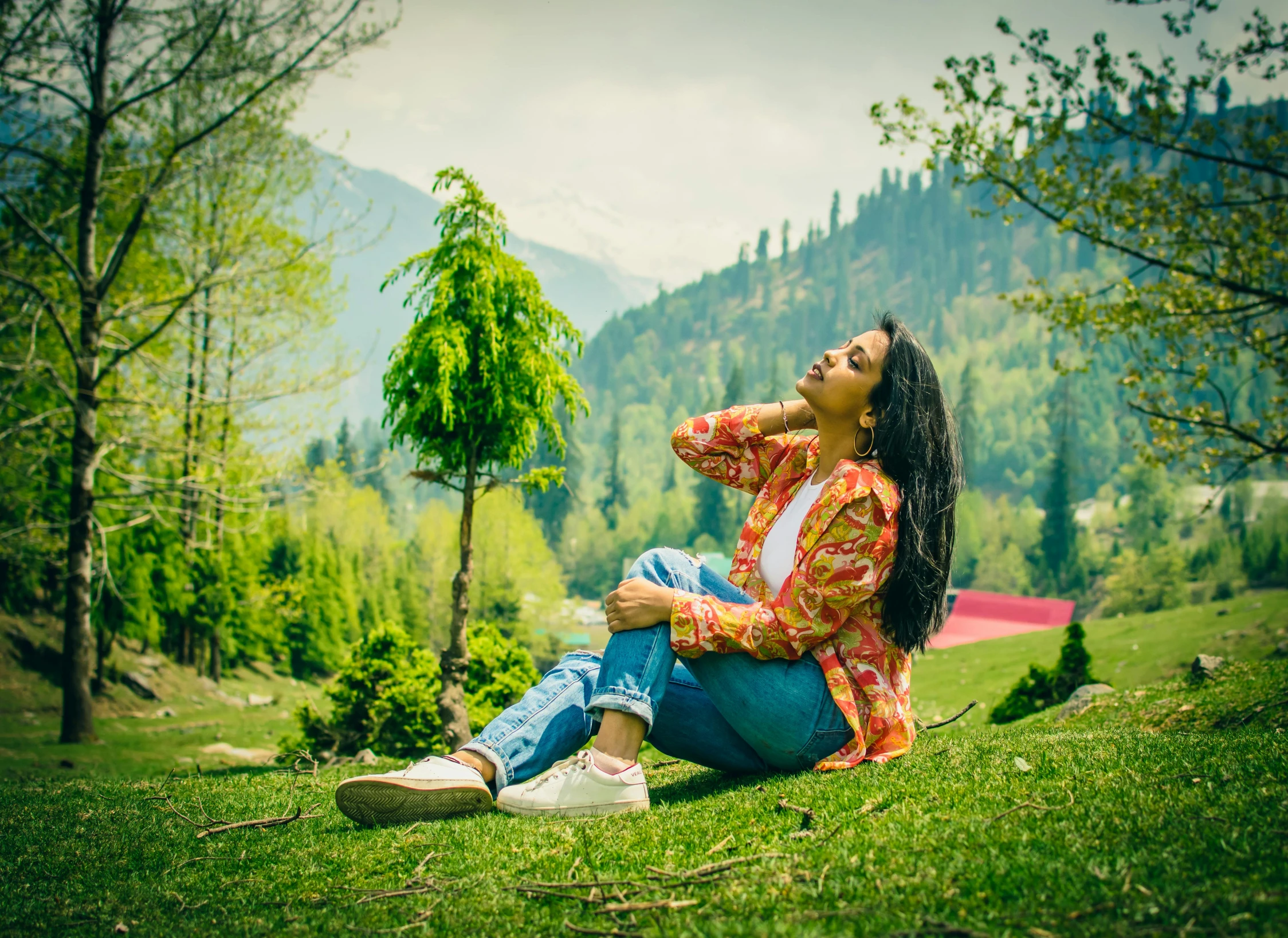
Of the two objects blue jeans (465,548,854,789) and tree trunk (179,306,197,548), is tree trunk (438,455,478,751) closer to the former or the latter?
blue jeans (465,548,854,789)

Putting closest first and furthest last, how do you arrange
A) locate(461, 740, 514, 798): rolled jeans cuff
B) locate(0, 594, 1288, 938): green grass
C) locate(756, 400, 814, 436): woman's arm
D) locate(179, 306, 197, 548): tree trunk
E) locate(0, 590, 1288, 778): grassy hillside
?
locate(0, 594, 1288, 938): green grass, locate(461, 740, 514, 798): rolled jeans cuff, locate(756, 400, 814, 436): woman's arm, locate(0, 590, 1288, 778): grassy hillside, locate(179, 306, 197, 548): tree trunk

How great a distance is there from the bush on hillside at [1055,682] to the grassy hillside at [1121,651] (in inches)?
126

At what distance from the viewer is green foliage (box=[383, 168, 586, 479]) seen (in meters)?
9.28

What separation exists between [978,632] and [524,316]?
54665 mm

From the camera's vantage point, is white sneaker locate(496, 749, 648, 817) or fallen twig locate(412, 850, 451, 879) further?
white sneaker locate(496, 749, 648, 817)

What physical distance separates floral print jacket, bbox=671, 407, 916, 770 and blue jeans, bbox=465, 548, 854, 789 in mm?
74

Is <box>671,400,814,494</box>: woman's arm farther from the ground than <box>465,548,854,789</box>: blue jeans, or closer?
farther from the ground

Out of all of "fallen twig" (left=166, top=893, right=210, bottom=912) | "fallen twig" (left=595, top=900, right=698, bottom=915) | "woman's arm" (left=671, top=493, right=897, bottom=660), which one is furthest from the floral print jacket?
"fallen twig" (left=166, top=893, right=210, bottom=912)

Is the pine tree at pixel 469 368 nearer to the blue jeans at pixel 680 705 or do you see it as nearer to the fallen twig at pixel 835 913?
the blue jeans at pixel 680 705

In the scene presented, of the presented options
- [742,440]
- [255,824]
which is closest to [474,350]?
[742,440]

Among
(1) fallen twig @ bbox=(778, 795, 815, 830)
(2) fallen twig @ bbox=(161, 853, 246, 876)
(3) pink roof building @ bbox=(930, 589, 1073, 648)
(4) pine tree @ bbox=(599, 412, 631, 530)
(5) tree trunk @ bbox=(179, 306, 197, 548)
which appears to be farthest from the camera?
(4) pine tree @ bbox=(599, 412, 631, 530)

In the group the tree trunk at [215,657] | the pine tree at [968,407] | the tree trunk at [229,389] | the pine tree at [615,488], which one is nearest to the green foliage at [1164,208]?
the tree trunk at [229,389]

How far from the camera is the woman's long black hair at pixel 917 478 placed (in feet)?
11.0

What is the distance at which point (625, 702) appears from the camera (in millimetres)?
3236
